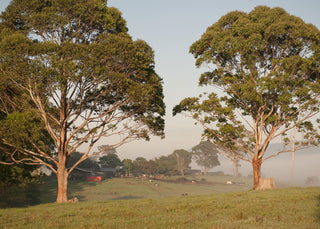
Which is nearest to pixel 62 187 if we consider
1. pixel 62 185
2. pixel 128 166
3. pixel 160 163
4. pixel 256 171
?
pixel 62 185

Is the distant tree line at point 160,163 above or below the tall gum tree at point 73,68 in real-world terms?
below

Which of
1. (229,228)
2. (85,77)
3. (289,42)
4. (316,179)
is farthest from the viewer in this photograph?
(316,179)

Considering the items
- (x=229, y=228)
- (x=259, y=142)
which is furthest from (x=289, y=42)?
(x=229, y=228)

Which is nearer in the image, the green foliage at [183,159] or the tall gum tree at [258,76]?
the tall gum tree at [258,76]

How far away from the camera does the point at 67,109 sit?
2584 cm

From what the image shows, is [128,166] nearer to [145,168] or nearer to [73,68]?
[145,168]

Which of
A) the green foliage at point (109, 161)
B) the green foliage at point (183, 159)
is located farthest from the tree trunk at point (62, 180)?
the green foliage at point (183, 159)

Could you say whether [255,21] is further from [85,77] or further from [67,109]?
[67,109]

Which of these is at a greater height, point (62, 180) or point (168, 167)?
point (62, 180)

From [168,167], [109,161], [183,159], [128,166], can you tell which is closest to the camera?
[128,166]

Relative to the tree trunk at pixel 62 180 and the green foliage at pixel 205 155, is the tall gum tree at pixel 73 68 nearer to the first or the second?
the tree trunk at pixel 62 180

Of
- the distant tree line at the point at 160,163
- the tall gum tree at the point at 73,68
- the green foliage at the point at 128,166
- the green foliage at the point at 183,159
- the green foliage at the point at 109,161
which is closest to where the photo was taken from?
the tall gum tree at the point at 73,68

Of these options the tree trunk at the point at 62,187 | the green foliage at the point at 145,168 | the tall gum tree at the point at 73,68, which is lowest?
the green foliage at the point at 145,168

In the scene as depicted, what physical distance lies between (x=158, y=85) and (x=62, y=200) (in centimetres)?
1345
